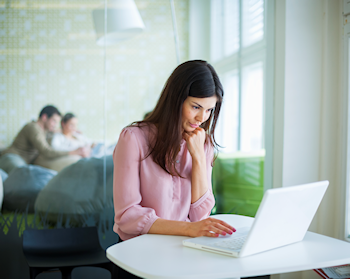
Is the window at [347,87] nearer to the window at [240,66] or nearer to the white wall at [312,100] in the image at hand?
the white wall at [312,100]

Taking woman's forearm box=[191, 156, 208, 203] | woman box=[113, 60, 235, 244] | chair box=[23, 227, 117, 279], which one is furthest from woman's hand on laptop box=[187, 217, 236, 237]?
chair box=[23, 227, 117, 279]

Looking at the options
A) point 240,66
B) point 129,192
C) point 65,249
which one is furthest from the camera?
point 240,66

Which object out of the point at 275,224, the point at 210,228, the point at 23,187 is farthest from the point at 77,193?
the point at 275,224

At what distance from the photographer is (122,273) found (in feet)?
4.50

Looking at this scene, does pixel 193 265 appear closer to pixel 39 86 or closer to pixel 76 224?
pixel 76 224

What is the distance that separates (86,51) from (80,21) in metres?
0.22

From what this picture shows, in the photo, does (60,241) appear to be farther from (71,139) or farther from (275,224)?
(275,224)

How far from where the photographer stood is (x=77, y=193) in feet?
7.99

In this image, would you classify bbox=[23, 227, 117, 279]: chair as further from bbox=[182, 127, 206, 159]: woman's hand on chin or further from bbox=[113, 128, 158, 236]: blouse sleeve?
bbox=[182, 127, 206, 159]: woman's hand on chin

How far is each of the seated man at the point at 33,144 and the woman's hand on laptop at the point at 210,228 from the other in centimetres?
153

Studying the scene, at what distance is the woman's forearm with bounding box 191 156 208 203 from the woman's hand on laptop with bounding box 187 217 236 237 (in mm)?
265

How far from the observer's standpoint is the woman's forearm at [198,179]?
1.41 meters

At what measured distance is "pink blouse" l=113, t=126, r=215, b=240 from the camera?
1.25m

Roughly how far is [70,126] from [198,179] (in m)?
1.34
